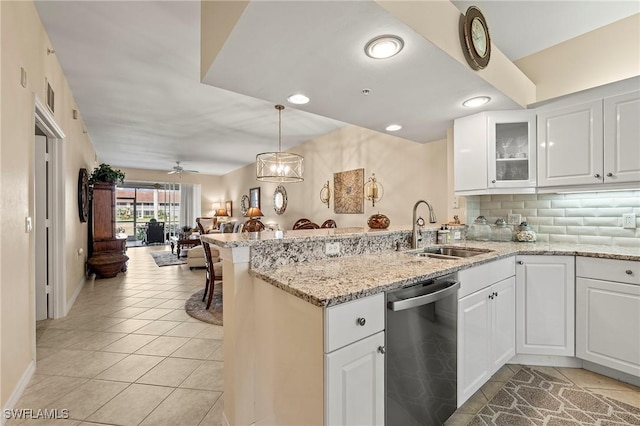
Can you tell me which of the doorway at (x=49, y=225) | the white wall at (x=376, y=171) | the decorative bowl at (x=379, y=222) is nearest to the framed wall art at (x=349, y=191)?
the white wall at (x=376, y=171)

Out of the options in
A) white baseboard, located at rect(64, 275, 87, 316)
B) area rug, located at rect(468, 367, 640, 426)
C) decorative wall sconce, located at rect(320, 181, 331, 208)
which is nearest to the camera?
area rug, located at rect(468, 367, 640, 426)

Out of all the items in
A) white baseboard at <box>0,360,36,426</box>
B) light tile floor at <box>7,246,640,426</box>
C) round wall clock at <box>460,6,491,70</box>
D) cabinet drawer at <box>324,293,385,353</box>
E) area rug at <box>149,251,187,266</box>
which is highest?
round wall clock at <box>460,6,491,70</box>

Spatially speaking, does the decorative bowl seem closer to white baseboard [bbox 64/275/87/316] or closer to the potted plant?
white baseboard [bbox 64/275/87/316]

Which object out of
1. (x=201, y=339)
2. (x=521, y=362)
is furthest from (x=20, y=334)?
(x=521, y=362)

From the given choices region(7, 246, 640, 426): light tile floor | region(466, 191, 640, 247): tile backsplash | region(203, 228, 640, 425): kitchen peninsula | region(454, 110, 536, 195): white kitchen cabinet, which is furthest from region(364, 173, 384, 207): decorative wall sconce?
region(7, 246, 640, 426): light tile floor

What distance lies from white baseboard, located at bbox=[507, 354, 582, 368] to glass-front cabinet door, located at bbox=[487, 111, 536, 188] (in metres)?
1.42

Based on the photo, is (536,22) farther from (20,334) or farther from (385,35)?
(20,334)

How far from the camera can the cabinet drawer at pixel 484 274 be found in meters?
1.74

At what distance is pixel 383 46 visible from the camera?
1618mm

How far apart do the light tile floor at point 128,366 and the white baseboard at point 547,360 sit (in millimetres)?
2271

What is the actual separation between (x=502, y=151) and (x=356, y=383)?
2.52m

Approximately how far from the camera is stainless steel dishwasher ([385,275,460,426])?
1292 millimetres

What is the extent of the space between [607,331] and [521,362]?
612mm

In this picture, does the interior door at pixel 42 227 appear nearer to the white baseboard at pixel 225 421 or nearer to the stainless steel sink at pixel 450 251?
the white baseboard at pixel 225 421
